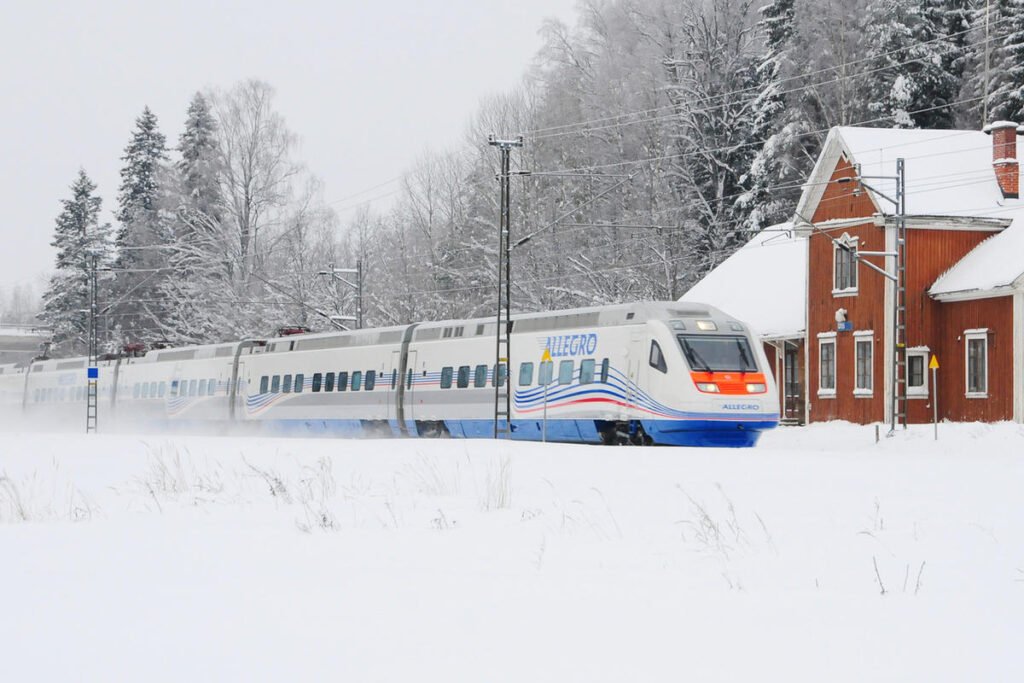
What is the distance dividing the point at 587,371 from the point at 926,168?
17255mm

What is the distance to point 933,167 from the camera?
135 feet

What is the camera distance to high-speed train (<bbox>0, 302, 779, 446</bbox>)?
26875mm

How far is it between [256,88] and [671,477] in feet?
187

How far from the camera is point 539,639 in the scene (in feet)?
23.9

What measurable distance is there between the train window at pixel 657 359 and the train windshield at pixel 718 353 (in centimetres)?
43

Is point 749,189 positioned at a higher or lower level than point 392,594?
higher

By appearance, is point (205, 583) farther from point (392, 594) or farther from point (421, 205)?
point (421, 205)

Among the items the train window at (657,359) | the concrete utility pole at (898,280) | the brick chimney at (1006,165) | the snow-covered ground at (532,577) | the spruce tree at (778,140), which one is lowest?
the snow-covered ground at (532,577)

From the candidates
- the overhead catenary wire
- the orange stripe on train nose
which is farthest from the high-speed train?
the overhead catenary wire

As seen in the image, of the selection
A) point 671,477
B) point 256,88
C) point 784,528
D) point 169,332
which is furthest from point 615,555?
point 169,332

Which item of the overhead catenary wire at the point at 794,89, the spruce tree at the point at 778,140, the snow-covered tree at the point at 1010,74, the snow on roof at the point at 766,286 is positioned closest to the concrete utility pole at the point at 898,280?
the snow on roof at the point at 766,286

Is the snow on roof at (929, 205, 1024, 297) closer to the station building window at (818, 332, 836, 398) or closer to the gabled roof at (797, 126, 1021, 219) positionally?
the gabled roof at (797, 126, 1021, 219)

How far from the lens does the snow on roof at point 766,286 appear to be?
4519 cm

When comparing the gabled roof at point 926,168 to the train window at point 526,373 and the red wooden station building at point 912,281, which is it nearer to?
the red wooden station building at point 912,281
